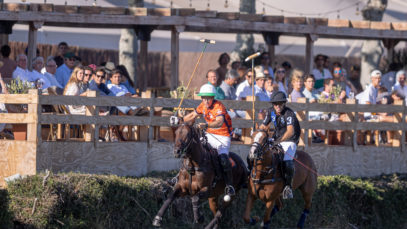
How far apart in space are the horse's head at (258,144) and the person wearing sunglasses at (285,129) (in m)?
0.69

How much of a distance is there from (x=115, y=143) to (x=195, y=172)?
269 cm

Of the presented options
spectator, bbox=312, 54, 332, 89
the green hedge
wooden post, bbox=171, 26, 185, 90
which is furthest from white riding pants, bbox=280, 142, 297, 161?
spectator, bbox=312, 54, 332, 89


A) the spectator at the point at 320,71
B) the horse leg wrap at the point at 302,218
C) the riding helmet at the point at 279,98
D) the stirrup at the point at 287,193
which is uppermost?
the spectator at the point at 320,71

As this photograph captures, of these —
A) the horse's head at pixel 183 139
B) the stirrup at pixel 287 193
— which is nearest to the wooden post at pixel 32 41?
the horse's head at pixel 183 139

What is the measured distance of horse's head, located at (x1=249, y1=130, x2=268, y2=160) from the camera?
42.3ft

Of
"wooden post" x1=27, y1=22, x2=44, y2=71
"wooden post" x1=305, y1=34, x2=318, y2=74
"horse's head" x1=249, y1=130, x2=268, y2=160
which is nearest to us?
"horse's head" x1=249, y1=130, x2=268, y2=160

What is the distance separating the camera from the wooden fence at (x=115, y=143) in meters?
14.1

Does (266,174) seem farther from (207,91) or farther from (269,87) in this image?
(269,87)

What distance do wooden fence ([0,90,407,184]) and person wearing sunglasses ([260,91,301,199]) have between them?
1964 millimetres

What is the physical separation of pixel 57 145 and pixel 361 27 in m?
10.2

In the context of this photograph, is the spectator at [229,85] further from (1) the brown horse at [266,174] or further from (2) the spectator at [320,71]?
(2) the spectator at [320,71]

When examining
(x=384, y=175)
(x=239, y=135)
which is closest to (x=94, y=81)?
(x=239, y=135)

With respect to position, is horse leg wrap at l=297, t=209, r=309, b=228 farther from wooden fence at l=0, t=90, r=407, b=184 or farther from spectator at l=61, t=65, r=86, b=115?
spectator at l=61, t=65, r=86, b=115

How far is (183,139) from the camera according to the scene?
40.9ft
